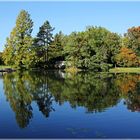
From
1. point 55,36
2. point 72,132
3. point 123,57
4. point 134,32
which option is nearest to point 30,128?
point 72,132

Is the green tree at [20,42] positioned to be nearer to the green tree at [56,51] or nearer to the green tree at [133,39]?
the green tree at [56,51]

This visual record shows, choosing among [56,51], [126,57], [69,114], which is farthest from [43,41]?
[69,114]

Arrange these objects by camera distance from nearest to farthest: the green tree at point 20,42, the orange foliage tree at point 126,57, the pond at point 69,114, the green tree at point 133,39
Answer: the pond at point 69,114 → the green tree at point 20,42 → the orange foliage tree at point 126,57 → the green tree at point 133,39

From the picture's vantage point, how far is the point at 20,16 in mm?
59375

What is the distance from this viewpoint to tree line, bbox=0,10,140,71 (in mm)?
59125

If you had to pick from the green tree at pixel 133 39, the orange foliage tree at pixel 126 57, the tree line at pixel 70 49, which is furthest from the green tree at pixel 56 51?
the green tree at pixel 133 39

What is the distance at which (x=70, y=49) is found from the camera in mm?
61781

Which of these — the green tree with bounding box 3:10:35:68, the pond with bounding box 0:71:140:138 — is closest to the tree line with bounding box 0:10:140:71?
the green tree with bounding box 3:10:35:68

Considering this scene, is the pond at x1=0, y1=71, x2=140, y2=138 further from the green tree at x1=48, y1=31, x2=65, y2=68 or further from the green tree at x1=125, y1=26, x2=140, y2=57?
the green tree at x1=125, y1=26, x2=140, y2=57

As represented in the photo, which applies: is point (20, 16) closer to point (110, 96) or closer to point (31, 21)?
point (31, 21)

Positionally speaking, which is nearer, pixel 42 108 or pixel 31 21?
pixel 42 108

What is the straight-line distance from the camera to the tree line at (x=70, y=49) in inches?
2328

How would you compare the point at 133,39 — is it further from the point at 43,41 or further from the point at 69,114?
the point at 69,114

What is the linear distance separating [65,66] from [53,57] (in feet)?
9.52
